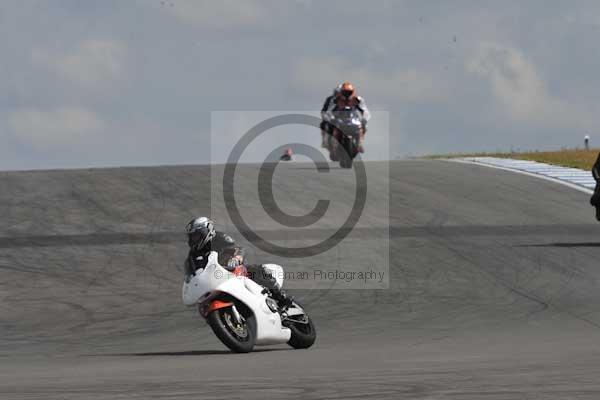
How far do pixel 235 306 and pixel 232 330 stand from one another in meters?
0.24

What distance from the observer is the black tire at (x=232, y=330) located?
10.7 m

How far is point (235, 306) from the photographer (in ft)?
35.9

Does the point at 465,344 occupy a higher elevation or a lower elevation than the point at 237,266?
lower

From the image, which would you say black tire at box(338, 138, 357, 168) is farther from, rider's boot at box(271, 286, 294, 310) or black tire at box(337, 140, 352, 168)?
rider's boot at box(271, 286, 294, 310)

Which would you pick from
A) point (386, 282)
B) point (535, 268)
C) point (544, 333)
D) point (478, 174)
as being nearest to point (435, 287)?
point (386, 282)

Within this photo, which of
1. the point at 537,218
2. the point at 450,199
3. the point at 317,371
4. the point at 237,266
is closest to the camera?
the point at 317,371

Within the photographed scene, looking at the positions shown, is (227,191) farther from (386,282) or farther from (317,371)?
(317,371)

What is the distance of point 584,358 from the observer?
8.70m

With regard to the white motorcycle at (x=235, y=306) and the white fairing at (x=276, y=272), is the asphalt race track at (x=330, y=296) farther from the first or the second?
the white fairing at (x=276, y=272)

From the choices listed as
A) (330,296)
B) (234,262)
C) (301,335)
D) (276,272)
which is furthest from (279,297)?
(330,296)

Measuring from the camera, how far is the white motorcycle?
35.3 feet

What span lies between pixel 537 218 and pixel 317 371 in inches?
692

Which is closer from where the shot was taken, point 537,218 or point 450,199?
point 537,218

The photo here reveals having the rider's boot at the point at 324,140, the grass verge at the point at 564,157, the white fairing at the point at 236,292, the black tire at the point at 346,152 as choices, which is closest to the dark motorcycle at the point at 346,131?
the black tire at the point at 346,152
